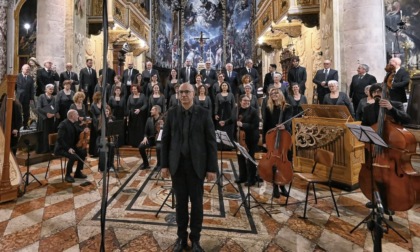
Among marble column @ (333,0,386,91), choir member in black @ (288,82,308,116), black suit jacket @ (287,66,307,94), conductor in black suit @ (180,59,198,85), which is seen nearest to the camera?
choir member in black @ (288,82,308,116)

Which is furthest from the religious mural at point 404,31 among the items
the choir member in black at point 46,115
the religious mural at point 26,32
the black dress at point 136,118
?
the religious mural at point 26,32

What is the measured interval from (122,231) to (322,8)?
27.0ft

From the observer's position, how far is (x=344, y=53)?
7172 millimetres

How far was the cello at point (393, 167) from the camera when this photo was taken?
2.75m

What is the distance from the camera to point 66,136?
16.1 ft

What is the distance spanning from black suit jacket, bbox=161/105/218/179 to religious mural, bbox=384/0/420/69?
8271 mm

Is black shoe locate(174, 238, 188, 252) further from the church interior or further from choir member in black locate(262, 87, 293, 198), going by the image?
choir member in black locate(262, 87, 293, 198)

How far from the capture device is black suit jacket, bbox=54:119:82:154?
15.7 ft

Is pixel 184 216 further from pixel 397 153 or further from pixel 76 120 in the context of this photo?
pixel 76 120

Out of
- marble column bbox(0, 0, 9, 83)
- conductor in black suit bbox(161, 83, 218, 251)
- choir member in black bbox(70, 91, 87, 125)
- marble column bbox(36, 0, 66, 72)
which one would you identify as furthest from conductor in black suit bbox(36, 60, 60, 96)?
conductor in black suit bbox(161, 83, 218, 251)

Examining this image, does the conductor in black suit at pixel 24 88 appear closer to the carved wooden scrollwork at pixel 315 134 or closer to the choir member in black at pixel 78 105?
the choir member in black at pixel 78 105

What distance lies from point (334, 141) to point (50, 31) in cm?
850

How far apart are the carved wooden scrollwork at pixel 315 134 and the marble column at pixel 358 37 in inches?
117

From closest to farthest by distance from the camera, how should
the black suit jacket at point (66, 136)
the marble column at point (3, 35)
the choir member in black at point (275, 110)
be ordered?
the choir member in black at point (275, 110), the black suit jacket at point (66, 136), the marble column at point (3, 35)
